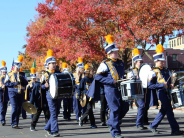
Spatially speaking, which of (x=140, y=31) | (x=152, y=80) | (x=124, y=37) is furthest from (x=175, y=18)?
(x=152, y=80)

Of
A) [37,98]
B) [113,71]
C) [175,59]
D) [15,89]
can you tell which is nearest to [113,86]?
[113,71]

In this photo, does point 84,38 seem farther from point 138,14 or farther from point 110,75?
point 110,75

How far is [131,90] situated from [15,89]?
4703 millimetres

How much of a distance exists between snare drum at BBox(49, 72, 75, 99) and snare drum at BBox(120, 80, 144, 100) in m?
1.65

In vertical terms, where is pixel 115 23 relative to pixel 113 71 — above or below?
above

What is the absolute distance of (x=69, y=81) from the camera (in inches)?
295

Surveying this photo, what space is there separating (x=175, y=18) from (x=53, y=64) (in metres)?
7.86

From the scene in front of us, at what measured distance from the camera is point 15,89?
9500 millimetres

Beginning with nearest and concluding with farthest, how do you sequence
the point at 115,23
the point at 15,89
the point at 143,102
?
the point at 143,102
the point at 15,89
the point at 115,23

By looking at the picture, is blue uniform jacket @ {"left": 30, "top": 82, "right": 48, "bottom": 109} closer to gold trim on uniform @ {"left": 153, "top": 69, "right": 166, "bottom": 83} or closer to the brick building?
gold trim on uniform @ {"left": 153, "top": 69, "right": 166, "bottom": 83}

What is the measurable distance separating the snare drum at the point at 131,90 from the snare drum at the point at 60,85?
65.0 inches

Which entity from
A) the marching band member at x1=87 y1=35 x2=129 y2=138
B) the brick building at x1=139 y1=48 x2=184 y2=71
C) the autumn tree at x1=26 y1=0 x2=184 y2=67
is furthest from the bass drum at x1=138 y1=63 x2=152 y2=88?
the brick building at x1=139 y1=48 x2=184 y2=71

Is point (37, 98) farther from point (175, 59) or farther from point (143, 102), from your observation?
point (175, 59)

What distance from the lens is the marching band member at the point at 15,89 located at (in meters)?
9.37
